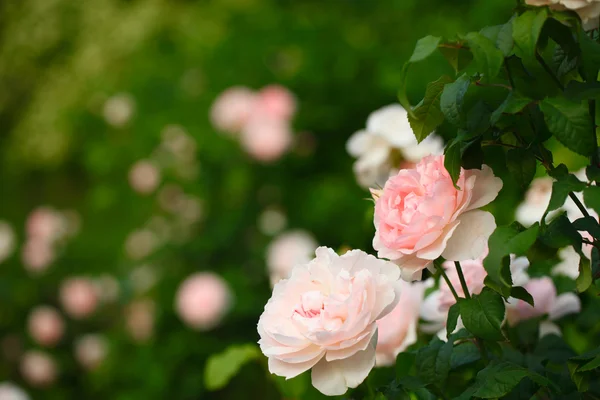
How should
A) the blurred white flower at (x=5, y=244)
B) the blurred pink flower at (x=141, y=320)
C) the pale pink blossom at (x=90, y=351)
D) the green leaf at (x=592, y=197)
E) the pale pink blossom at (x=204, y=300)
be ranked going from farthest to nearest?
the blurred white flower at (x=5, y=244) < the pale pink blossom at (x=90, y=351) < the blurred pink flower at (x=141, y=320) < the pale pink blossom at (x=204, y=300) < the green leaf at (x=592, y=197)

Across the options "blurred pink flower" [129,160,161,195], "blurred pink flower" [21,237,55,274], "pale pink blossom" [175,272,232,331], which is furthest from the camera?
"blurred pink flower" [21,237,55,274]

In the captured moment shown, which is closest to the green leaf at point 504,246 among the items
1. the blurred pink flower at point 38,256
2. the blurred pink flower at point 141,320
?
the blurred pink flower at point 141,320

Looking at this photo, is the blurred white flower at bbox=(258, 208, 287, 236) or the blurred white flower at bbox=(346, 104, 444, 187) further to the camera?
the blurred white flower at bbox=(258, 208, 287, 236)

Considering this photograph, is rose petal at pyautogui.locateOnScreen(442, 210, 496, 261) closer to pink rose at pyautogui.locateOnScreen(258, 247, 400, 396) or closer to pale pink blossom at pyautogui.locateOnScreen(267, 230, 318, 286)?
pink rose at pyautogui.locateOnScreen(258, 247, 400, 396)

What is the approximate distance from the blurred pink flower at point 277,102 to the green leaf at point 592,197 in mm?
2065

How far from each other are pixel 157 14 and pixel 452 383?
14.0 ft

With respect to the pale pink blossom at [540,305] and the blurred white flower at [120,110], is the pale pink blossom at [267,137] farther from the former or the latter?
the pale pink blossom at [540,305]

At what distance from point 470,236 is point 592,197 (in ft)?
0.42

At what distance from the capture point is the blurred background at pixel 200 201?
2.65 metres

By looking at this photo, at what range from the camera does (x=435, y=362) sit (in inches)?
31.9

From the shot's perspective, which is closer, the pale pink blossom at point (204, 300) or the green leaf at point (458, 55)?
the green leaf at point (458, 55)

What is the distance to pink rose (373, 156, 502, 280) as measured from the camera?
0.72m

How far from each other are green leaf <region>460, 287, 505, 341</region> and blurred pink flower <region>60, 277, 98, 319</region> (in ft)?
9.45

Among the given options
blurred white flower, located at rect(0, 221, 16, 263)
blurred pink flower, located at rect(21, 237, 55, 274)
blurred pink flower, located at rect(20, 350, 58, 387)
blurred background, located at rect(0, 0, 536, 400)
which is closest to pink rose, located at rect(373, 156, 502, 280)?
blurred background, located at rect(0, 0, 536, 400)
